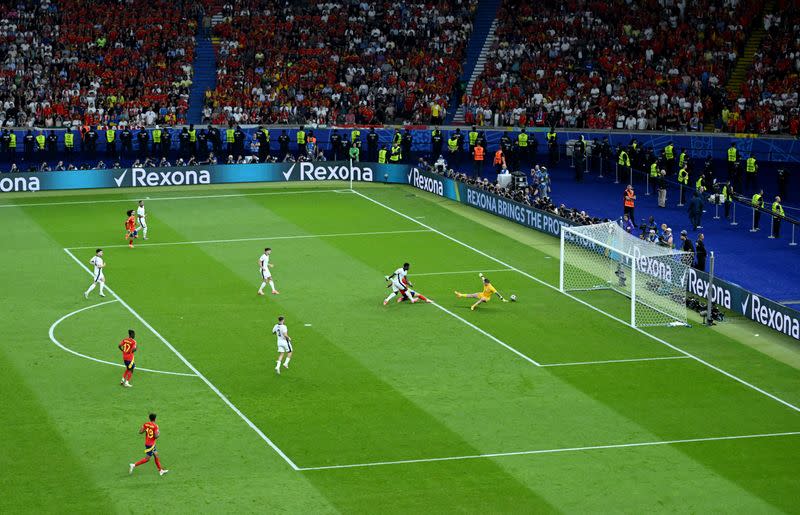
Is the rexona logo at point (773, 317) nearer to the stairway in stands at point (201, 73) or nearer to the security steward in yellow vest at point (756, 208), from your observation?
the security steward in yellow vest at point (756, 208)

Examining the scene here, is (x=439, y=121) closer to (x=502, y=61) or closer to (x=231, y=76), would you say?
(x=502, y=61)

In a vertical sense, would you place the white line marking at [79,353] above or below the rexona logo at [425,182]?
below

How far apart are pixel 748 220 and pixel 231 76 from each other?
34750 millimetres

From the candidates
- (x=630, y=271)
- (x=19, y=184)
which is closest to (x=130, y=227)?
(x=19, y=184)

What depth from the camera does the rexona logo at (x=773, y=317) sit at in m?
38.8

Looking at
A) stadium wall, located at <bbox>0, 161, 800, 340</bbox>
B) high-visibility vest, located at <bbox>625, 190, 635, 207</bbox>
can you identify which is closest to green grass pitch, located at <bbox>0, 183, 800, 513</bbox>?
high-visibility vest, located at <bbox>625, 190, 635, 207</bbox>

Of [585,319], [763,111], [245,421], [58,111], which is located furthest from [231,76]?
[245,421]

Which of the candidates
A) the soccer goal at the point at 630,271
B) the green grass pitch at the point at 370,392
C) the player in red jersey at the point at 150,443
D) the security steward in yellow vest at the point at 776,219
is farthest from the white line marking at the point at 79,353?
the security steward in yellow vest at the point at 776,219

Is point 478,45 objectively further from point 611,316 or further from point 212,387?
point 212,387

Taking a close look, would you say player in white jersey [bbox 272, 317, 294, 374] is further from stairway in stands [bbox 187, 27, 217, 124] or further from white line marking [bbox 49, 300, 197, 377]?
stairway in stands [bbox 187, 27, 217, 124]

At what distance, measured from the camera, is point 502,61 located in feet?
262

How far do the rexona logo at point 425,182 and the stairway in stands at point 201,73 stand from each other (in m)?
16.3

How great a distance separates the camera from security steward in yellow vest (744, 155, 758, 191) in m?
62.9

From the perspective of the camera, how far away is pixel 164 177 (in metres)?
67.0
